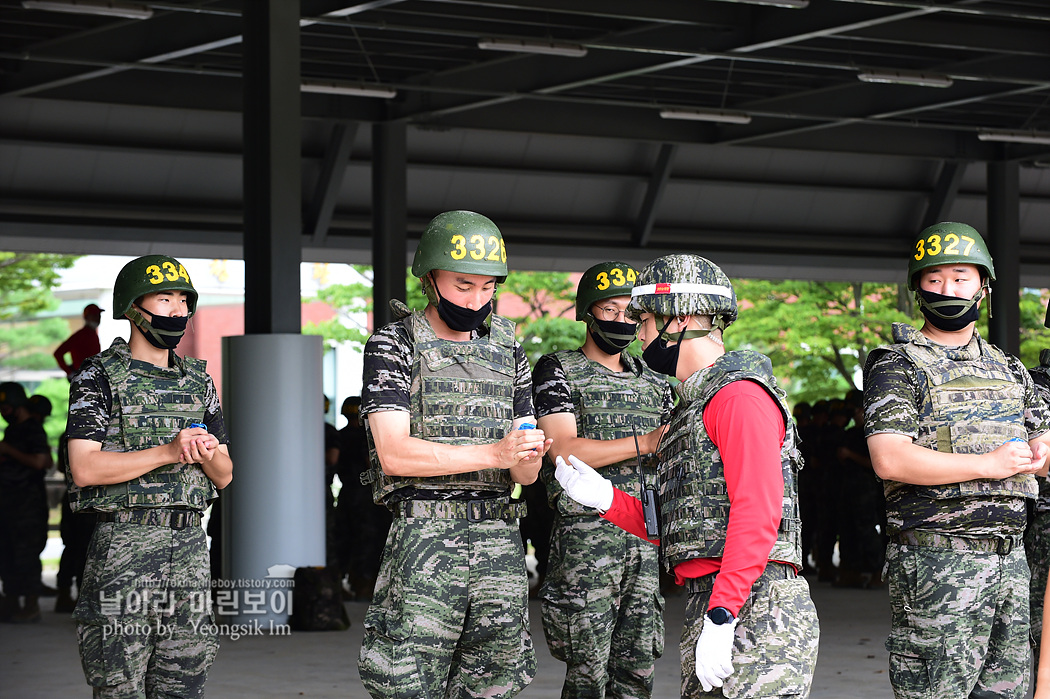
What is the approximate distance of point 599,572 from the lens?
561 cm

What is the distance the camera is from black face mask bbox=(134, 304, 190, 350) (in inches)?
208

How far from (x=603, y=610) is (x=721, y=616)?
7.22 ft

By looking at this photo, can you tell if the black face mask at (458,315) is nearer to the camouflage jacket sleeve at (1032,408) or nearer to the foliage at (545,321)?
the camouflage jacket sleeve at (1032,408)

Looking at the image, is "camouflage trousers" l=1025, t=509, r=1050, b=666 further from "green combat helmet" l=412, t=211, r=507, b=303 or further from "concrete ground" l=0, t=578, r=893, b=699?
"green combat helmet" l=412, t=211, r=507, b=303

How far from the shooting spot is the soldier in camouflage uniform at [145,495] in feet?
16.6

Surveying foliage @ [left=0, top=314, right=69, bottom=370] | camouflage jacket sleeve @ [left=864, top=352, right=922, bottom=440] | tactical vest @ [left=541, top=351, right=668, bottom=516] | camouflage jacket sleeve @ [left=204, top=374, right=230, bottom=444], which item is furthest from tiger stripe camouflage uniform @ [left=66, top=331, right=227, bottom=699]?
foliage @ [left=0, top=314, right=69, bottom=370]

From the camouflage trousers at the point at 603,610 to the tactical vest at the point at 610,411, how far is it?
0.53 ft

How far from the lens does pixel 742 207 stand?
63.3 feet

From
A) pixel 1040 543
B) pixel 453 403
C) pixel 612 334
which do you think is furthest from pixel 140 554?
pixel 1040 543

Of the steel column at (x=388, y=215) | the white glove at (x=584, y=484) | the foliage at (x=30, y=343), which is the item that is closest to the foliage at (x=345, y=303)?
the foliage at (x=30, y=343)

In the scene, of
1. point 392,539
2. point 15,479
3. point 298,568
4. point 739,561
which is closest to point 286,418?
point 298,568

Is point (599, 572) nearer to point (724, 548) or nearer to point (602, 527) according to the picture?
point (602, 527)

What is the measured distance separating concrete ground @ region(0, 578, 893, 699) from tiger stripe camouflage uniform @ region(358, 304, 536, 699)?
3.40m

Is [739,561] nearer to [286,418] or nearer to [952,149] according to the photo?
[286,418]
